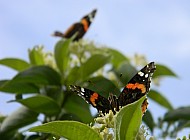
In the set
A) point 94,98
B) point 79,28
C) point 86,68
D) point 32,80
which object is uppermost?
point 79,28

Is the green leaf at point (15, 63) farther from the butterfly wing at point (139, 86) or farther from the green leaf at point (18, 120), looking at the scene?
the butterfly wing at point (139, 86)

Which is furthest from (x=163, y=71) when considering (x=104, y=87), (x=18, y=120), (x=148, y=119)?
(x=18, y=120)

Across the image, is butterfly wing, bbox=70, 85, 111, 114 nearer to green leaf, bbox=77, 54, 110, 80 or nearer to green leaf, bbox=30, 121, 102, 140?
green leaf, bbox=30, 121, 102, 140

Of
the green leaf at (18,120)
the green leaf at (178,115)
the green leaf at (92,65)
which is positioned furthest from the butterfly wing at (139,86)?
the green leaf at (92,65)

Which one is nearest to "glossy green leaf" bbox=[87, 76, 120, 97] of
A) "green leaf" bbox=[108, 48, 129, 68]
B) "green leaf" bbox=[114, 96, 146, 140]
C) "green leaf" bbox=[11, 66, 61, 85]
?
"green leaf" bbox=[11, 66, 61, 85]

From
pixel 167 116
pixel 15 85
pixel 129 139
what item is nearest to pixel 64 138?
pixel 129 139

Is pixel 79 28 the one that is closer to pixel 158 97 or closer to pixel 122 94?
pixel 158 97

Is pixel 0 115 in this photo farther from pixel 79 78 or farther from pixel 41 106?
pixel 79 78
